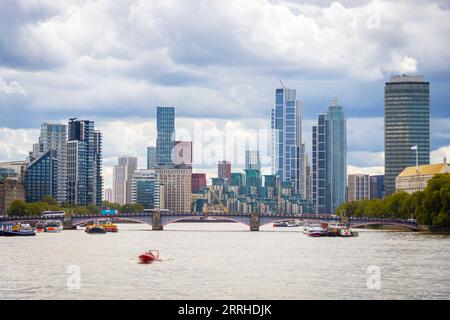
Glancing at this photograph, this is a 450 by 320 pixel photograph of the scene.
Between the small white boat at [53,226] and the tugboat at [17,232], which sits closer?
the tugboat at [17,232]

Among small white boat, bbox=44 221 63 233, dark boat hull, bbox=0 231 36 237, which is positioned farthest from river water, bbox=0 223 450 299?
small white boat, bbox=44 221 63 233

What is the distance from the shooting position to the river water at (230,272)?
231 feet

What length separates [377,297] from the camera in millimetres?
68188

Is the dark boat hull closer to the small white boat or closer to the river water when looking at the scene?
the small white boat

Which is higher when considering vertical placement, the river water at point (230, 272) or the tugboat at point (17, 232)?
the tugboat at point (17, 232)

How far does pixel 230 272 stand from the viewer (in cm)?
8600

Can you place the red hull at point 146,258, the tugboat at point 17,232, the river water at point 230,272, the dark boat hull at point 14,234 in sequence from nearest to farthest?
the river water at point 230,272 → the red hull at point 146,258 → the dark boat hull at point 14,234 → the tugboat at point 17,232

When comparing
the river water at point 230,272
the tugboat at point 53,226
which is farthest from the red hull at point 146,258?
the tugboat at point 53,226

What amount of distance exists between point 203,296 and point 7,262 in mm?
32845

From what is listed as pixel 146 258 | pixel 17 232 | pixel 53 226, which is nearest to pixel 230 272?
pixel 146 258

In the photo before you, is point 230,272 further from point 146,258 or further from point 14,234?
point 14,234

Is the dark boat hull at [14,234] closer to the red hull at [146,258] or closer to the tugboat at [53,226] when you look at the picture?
the tugboat at [53,226]
